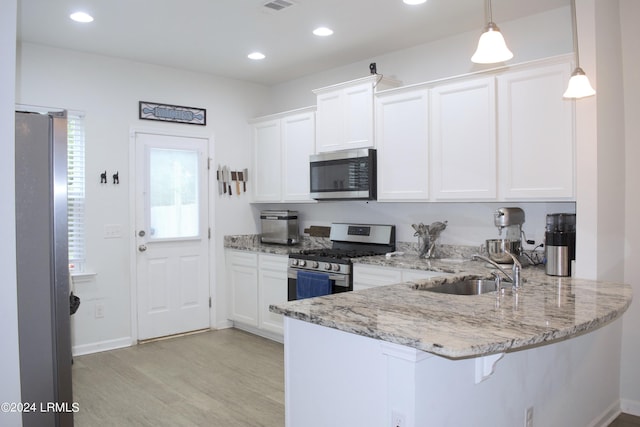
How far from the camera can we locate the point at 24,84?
405cm

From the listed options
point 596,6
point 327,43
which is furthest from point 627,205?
point 327,43

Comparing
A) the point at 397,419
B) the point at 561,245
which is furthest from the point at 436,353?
the point at 561,245

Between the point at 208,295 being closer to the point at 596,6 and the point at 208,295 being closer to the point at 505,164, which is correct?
the point at 505,164

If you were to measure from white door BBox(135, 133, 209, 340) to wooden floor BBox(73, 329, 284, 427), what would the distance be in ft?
0.97

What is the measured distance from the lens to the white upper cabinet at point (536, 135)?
3.01 metres

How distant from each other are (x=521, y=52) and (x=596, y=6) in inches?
31.9

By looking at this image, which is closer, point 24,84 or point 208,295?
point 24,84

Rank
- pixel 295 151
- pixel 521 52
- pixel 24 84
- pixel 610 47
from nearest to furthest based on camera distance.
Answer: pixel 610 47 < pixel 521 52 < pixel 24 84 < pixel 295 151

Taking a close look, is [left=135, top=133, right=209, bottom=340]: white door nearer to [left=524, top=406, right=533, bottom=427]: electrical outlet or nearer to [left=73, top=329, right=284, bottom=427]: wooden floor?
[left=73, top=329, right=284, bottom=427]: wooden floor

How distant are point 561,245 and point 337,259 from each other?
1746mm

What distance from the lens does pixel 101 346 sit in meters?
4.48

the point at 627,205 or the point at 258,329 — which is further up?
the point at 627,205

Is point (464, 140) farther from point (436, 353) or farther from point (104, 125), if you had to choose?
point (104, 125)

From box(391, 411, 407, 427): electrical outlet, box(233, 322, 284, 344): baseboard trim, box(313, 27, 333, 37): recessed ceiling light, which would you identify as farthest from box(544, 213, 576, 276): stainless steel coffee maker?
box(233, 322, 284, 344): baseboard trim
